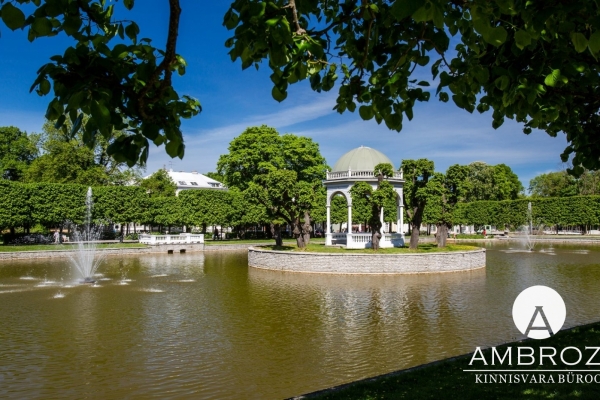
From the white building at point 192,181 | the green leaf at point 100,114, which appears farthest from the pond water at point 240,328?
the white building at point 192,181

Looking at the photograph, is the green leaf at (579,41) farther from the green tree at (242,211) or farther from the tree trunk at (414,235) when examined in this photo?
the green tree at (242,211)

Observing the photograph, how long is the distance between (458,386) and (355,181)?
2601 centimetres

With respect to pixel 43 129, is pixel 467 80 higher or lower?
lower

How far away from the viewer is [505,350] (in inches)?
336

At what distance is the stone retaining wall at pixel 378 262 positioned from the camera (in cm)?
2384

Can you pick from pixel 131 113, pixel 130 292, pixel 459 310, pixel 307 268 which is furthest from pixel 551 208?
pixel 131 113

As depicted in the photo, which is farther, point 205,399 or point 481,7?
point 205,399

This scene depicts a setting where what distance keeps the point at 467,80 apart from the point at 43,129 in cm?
5589

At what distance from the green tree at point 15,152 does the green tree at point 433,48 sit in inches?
2153

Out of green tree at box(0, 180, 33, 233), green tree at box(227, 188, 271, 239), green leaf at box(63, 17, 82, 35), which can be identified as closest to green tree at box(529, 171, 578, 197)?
green tree at box(227, 188, 271, 239)

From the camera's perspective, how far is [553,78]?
4.17 meters

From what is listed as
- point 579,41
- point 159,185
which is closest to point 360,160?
point 579,41

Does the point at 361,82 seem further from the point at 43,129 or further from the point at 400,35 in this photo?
the point at 43,129

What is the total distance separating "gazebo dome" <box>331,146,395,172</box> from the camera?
36219 millimetres
